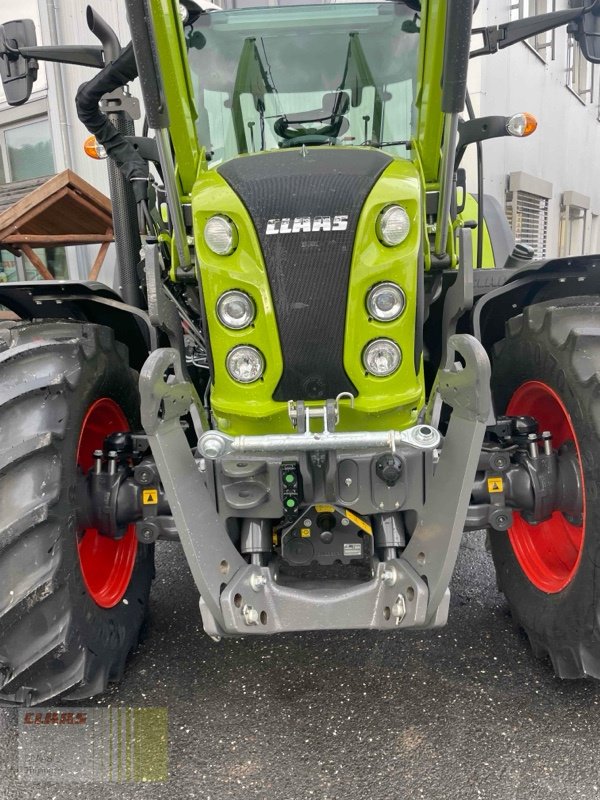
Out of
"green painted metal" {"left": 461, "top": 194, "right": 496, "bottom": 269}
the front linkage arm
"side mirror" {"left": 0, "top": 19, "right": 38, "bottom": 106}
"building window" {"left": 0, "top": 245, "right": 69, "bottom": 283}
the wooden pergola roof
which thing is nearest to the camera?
the front linkage arm

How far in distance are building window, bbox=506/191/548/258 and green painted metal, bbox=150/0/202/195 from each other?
810cm

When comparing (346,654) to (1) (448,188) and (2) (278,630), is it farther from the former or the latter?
(1) (448,188)

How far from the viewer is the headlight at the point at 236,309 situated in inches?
73.3

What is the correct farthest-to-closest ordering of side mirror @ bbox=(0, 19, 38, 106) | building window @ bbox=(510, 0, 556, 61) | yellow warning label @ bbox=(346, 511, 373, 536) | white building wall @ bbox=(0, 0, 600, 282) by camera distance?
building window @ bbox=(510, 0, 556, 61), white building wall @ bbox=(0, 0, 600, 282), side mirror @ bbox=(0, 19, 38, 106), yellow warning label @ bbox=(346, 511, 373, 536)

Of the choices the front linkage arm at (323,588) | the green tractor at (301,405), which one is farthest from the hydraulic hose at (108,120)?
the front linkage arm at (323,588)

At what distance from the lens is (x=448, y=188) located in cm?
199

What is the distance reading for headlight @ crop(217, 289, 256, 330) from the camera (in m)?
1.86

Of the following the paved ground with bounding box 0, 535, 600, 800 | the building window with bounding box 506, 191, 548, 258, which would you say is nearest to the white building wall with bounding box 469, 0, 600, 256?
the building window with bounding box 506, 191, 548, 258

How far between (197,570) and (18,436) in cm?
64

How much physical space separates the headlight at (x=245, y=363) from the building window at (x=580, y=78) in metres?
14.1

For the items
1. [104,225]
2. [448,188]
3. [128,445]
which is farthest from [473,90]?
[128,445]

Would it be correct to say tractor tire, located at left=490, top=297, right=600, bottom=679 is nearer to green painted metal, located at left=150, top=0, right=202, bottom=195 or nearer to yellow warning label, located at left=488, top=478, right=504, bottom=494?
yellow warning label, located at left=488, top=478, right=504, bottom=494

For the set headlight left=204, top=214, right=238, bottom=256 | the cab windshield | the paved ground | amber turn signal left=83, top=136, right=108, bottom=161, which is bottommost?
the paved ground

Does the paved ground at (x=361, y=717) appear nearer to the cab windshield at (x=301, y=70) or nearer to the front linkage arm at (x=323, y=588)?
the front linkage arm at (x=323, y=588)
